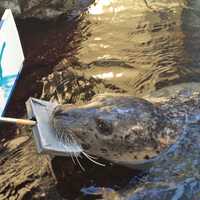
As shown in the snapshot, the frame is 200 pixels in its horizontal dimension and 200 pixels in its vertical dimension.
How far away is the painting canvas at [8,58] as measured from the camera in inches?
224

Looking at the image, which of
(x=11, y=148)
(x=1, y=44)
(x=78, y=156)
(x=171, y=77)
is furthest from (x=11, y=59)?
(x=171, y=77)

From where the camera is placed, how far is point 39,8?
8273 mm

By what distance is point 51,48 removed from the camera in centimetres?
754

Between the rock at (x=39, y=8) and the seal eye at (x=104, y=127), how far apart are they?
11.5 ft

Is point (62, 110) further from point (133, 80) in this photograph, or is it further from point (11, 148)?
point (133, 80)

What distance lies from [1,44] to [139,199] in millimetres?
2280

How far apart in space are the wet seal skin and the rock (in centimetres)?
330

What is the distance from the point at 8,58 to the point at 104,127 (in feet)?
5.07

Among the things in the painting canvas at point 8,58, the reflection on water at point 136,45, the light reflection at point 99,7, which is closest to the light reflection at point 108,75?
the reflection on water at point 136,45

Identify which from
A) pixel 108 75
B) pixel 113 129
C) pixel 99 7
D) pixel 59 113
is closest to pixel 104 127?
pixel 113 129

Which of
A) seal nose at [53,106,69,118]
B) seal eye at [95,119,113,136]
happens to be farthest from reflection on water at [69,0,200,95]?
seal nose at [53,106,69,118]

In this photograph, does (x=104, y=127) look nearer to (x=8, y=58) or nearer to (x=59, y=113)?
(x=59, y=113)

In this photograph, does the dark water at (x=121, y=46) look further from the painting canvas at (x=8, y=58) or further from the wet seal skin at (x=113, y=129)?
the wet seal skin at (x=113, y=129)

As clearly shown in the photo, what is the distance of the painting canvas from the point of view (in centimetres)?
570
